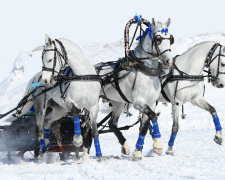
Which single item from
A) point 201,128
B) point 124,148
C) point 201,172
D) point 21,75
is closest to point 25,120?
point 124,148

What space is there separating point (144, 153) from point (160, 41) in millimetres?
4286

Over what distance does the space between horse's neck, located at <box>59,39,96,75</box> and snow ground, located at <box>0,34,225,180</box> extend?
6.13 feet

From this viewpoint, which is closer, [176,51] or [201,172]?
[201,172]

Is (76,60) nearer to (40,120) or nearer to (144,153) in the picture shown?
(40,120)

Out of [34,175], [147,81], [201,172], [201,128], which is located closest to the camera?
[201,172]

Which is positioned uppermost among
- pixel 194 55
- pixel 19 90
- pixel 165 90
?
pixel 194 55

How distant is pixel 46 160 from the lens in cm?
859

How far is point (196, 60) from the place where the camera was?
857 cm

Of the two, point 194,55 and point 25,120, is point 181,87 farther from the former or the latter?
point 25,120

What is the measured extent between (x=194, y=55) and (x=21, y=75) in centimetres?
3188

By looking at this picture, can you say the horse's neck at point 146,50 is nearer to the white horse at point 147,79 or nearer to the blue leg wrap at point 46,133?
the white horse at point 147,79

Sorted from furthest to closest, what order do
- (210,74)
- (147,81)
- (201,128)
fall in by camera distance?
1. (201,128)
2. (210,74)
3. (147,81)

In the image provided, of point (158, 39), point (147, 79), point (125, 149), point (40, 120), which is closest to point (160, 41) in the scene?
point (158, 39)

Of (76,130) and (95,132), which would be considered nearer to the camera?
(76,130)
